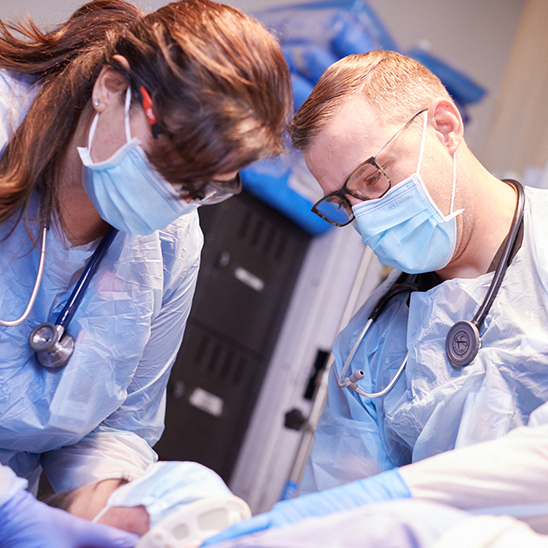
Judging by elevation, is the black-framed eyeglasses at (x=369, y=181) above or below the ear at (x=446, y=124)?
below

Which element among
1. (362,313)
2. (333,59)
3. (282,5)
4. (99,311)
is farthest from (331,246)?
(99,311)

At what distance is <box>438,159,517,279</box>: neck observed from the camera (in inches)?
43.9

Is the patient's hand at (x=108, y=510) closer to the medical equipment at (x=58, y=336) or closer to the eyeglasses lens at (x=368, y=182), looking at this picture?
the medical equipment at (x=58, y=336)

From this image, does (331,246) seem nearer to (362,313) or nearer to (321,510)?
(362,313)

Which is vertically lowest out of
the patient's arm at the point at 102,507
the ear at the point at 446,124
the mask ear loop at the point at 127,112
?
the patient's arm at the point at 102,507

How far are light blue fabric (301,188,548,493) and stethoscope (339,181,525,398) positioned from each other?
0.5 inches

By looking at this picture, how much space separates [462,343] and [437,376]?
72mm

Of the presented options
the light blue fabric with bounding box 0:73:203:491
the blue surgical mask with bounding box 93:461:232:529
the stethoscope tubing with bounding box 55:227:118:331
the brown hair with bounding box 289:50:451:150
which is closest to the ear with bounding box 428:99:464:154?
the brown hair with bounding box 289:50:451:150

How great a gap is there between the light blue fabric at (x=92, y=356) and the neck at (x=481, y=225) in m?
0.54

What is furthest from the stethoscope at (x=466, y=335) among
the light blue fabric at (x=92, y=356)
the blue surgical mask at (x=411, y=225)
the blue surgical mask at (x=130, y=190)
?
the blue surgical mask at (x=130, y=190)

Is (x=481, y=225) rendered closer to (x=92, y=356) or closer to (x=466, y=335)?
(x=466, y=335)

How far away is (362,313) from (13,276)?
2.32 ft

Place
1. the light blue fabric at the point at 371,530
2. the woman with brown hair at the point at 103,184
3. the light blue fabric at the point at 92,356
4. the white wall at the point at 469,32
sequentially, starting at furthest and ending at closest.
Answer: the white wall at the point at 469,32 → the light blue fabric at the point at 92,356 → the woman with brown hair at the point at 103,184 → the light blue fabric at the point at 371,530

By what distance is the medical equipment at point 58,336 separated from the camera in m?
0.92
